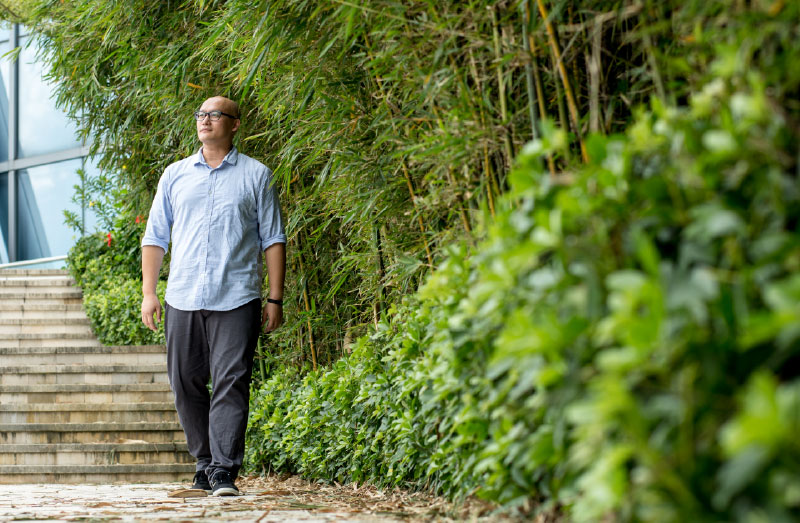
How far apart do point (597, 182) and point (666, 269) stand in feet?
0.68

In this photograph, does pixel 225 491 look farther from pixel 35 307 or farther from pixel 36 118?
pixel 36 118

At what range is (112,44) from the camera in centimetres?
447

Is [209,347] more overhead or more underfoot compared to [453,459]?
more overhead

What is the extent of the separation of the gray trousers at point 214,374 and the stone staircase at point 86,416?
133 centimetres

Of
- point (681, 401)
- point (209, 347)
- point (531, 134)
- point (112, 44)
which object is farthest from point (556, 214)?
point (112, 44)

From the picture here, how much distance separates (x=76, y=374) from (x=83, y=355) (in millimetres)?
604

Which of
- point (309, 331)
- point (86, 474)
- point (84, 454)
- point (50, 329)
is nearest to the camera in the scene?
point (309, 331)

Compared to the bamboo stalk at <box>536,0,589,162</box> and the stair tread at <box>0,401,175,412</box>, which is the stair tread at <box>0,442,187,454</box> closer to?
the stair tread at <box>0,401,175,412</box>

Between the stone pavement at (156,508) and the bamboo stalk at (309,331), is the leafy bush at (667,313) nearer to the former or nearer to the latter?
the stone pavement at (156,508)

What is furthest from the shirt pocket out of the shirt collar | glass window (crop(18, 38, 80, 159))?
glass window (crop(18, 38, 80, 159))

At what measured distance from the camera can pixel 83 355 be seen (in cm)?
570

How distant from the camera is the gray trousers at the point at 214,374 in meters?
2.91

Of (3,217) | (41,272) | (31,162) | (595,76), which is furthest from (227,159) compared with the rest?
(3,217)

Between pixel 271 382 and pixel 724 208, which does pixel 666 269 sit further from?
pixel 271 382
